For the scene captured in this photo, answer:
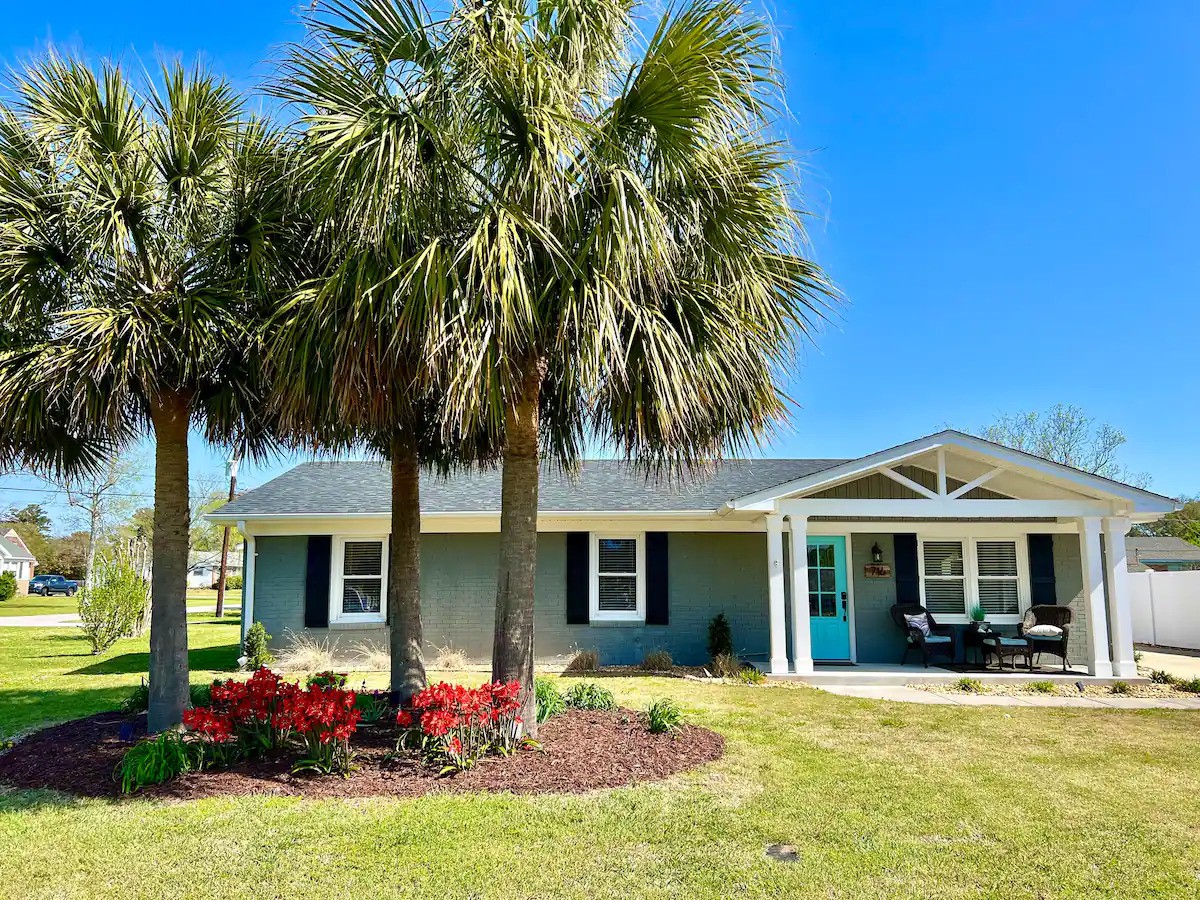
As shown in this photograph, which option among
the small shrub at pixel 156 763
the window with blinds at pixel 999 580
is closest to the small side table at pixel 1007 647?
the window with blinds at pixel 999 580

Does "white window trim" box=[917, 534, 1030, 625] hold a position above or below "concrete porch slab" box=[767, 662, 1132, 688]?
above

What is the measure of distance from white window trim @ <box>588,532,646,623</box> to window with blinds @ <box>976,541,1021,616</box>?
5846 millimetres

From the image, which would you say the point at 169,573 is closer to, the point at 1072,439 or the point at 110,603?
the point at 110,603

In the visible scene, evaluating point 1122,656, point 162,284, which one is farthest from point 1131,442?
point 162,284

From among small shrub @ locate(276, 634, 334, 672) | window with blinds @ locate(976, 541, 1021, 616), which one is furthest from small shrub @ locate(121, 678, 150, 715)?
window with blinds @ locate(976, 541, 1021, 616)

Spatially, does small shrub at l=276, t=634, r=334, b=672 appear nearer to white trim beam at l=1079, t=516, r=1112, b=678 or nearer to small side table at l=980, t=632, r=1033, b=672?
small side table at l=980, t=632, r=1033, b=672

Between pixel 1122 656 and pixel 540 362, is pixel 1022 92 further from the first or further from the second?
pixel 540 362

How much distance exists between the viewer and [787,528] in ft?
40.5

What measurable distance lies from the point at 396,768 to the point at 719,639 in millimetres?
7662

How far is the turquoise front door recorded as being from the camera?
44.3ft

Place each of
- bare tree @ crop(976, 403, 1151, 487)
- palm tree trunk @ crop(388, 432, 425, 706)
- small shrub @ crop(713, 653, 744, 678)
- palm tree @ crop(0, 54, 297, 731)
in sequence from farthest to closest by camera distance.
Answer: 1. bare tree @ crop(976, 403, 1151, 487)
2. small shrub @ crop(713, 653, 744, 678)
3. palm tree trunk @ crop(388, 432, 425, 706)
4. palm tree @ crop(0, 54, 297, 731)

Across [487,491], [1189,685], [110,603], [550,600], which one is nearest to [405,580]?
[550,600]

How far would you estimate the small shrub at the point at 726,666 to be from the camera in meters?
11.9

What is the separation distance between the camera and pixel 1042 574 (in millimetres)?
13500
